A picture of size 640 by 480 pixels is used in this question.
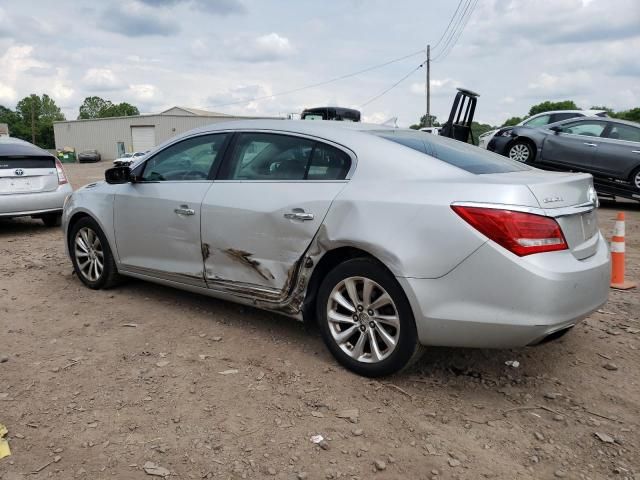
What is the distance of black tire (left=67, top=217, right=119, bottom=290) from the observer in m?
5.00

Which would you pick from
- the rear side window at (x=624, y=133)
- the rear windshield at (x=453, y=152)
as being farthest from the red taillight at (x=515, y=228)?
the rear side window at (x=624, y=133)

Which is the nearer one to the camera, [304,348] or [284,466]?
[284,466]

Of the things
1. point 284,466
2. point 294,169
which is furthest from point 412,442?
point 294,169

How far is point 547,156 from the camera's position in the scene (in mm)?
11500

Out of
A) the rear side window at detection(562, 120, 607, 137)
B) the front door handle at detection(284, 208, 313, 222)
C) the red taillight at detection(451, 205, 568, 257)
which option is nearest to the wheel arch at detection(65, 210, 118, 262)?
the front door handle at detection(284, 208, 313, 222)

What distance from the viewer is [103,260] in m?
5.05

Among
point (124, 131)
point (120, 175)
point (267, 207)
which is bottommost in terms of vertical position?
point (267, 207)

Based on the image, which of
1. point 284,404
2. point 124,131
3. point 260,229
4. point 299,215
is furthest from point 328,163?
point 124,131

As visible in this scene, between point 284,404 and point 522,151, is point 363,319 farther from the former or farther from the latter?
point 522,151

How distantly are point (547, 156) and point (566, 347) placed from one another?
8482 millimetres

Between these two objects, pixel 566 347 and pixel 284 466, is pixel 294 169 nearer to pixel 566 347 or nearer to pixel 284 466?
pixel 284 466

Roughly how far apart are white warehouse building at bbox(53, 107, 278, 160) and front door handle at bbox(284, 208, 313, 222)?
51.6m

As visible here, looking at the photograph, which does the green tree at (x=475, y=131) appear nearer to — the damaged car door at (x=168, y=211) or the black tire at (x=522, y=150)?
the black tire at (x=522, y=150)

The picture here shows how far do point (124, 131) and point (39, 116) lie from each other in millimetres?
71591
